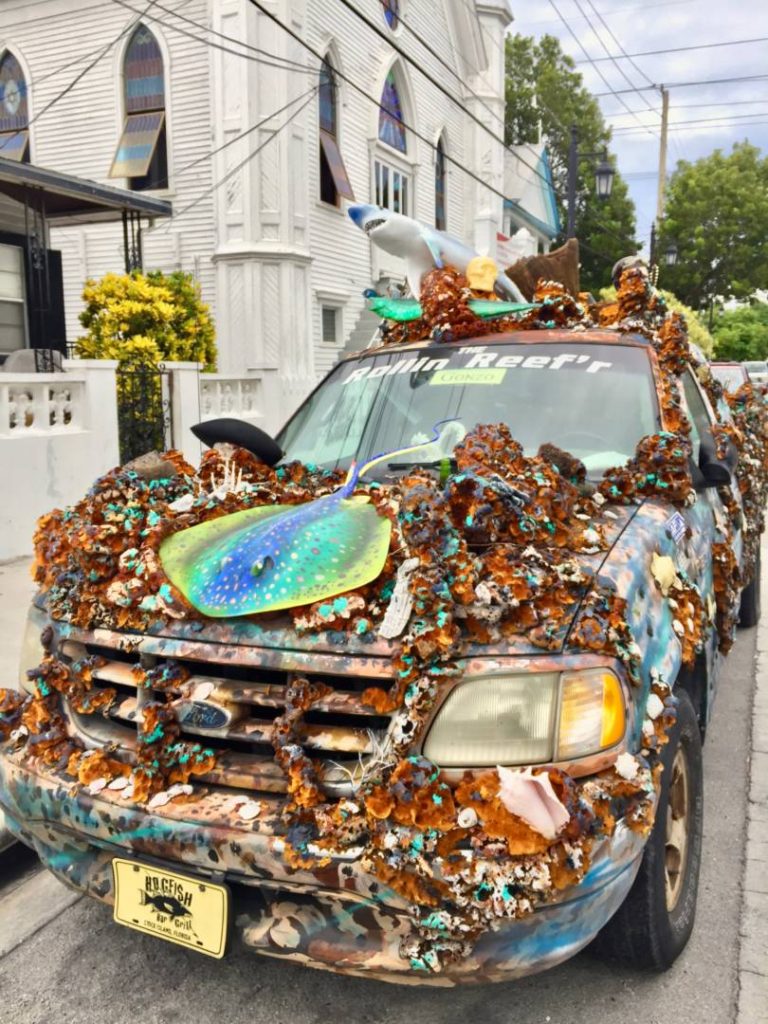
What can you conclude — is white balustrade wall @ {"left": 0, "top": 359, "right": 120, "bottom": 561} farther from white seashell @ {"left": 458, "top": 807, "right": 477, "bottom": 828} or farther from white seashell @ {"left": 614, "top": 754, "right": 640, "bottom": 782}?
white seashell @ {"left": 614, "top": 754, "right": 640, "bottom": 782}

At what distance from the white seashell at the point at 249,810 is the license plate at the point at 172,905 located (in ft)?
0.57

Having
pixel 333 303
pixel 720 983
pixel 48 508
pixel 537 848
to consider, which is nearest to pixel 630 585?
pixel 537 848

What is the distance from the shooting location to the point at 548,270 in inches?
217

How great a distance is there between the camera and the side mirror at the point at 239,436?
3387 millimetres

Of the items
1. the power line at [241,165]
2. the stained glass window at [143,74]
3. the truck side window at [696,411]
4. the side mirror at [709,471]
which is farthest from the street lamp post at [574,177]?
the side mirror at [709,471]

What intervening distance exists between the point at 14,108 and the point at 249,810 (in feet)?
60.4

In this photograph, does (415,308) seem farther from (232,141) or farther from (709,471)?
(232,141)

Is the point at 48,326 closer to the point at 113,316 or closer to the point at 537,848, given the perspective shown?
the point at 113,316

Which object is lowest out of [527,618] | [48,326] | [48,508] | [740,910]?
[740,910]

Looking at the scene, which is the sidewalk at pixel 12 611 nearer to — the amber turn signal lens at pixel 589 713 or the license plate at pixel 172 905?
the license plate at pixel 172 905

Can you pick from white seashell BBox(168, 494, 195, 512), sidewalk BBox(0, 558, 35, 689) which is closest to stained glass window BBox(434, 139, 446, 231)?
sidewalk BBox(0, 558, 35, 689)

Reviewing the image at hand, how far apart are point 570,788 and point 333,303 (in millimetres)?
16332

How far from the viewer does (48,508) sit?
8008 mm

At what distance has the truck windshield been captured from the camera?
3400 millimetres
